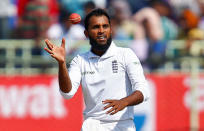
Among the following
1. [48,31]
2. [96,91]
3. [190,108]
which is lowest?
[190,108]

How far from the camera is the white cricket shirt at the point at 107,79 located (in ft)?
21.4

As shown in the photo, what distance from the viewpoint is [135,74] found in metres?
6.41

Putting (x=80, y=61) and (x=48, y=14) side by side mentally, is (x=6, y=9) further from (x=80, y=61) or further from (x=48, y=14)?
(x=80, y=61)

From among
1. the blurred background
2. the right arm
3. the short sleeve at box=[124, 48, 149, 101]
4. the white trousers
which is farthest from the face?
the blurred background

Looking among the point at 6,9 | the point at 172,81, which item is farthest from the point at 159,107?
the point at 6,9

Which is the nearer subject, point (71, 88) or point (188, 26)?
point (71, 88)

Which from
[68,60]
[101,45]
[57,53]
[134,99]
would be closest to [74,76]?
[101,45]

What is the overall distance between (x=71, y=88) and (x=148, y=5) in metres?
7.00

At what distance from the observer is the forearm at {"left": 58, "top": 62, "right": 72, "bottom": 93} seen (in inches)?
239

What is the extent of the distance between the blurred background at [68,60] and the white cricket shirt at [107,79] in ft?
17.2

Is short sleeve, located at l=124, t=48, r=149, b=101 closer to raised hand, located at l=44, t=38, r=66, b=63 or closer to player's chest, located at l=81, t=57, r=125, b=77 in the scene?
player's chest, located at l=81, t=57, r=125, b=77

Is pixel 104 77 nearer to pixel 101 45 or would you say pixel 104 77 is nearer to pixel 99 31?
pixel 101 45

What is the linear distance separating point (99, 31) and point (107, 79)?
1.77ft

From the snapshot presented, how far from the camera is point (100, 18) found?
648 centimetres
